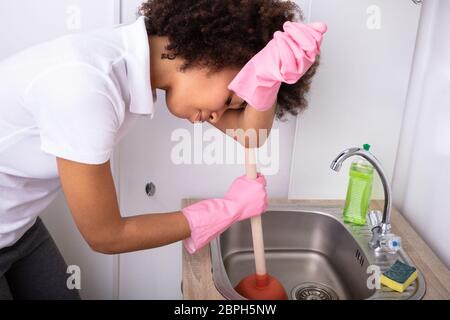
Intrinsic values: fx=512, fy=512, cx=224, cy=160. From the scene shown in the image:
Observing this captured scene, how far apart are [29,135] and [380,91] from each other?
0.88 m

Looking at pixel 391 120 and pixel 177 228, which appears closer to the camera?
pixel 177 228

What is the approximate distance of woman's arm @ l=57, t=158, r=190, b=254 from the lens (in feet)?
2.76

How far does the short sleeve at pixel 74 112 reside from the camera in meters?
0.79

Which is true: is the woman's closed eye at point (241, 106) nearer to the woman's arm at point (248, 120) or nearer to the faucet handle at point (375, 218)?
the woman's arm at point (248, 120)

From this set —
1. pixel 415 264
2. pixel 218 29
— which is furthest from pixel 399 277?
pixel 218 29

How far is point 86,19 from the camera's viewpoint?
4.09 feet

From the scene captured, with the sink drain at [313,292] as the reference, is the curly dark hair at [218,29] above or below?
above

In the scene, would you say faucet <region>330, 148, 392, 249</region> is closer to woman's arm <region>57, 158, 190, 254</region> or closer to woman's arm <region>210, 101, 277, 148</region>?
woman's arm <region>210, 101, 277, 148</region>

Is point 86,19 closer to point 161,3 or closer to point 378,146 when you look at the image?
point 161,3

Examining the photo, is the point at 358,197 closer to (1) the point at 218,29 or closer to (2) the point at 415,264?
(2) the point at 415,264

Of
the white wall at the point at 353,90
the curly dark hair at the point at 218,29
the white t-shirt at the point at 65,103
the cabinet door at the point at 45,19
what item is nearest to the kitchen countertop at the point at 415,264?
the white wall at the point at 353,90

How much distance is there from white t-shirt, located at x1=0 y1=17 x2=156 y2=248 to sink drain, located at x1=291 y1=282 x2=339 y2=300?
0.58 meters

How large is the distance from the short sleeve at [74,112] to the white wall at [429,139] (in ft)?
2.59
